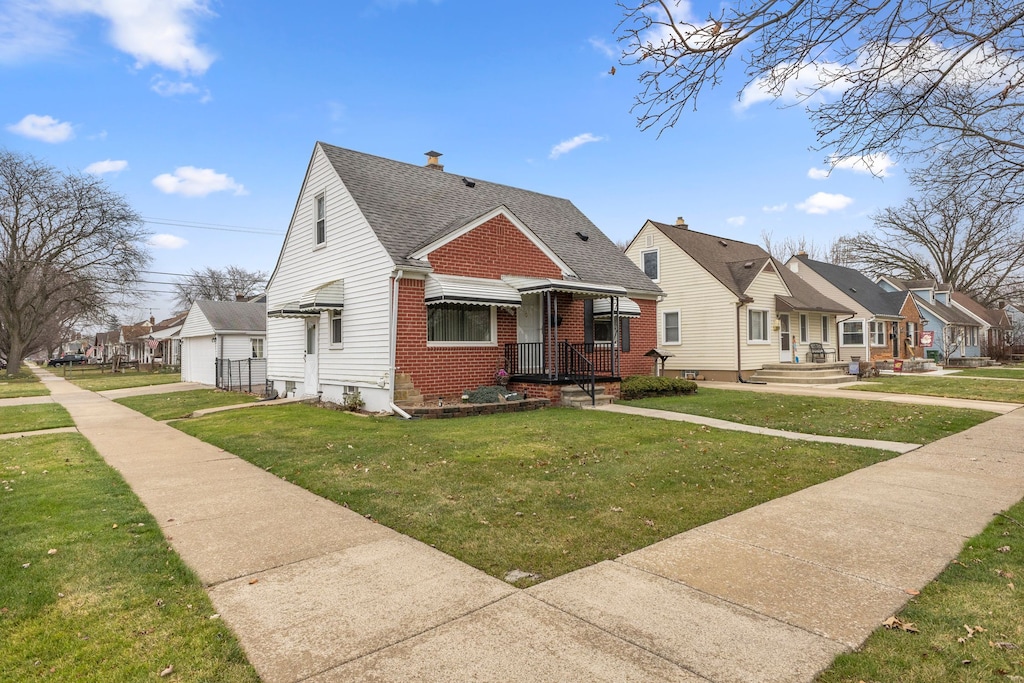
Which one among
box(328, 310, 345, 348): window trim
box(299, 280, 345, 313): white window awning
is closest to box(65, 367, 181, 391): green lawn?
box(328, 310, 345, 348): window trim

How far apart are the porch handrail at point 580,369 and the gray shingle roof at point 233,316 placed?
1834 cm

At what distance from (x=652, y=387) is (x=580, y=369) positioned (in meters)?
2.21

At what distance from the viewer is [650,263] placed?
2539cm

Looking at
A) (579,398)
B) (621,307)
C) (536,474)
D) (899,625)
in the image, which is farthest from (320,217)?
(899,625)

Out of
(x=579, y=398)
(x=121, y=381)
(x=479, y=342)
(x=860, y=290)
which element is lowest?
(x=121, y=381)

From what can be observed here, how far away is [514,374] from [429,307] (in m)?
2.83

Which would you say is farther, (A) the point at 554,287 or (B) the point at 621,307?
(B) the point at 621,307

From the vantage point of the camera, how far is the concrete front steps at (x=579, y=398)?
554 inches

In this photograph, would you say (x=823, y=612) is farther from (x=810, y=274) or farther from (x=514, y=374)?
(x=810, y=274)

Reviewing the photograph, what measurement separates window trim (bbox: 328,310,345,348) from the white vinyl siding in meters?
0.18

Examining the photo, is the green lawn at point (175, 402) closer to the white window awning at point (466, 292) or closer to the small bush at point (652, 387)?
the white window awning at point (466, 292)

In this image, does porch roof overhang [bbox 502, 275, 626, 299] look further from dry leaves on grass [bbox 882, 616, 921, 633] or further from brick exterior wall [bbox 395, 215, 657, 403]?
dry leaves on grass [bbox 882, 616, 921, 633]

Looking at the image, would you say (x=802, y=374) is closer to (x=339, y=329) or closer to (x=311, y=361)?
(x=339, y=329)

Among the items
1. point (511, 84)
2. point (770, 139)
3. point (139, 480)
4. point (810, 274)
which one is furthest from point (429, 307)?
point (810, 274)
